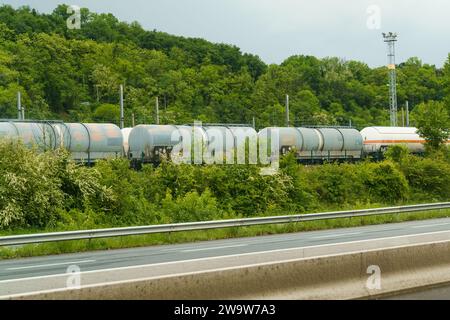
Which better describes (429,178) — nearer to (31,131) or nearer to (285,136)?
(285,136)

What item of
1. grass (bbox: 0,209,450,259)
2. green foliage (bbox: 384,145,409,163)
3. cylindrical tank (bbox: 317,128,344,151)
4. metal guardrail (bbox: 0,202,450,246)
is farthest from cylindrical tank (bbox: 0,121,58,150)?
green foliage (bbox: 384,145,409,163)

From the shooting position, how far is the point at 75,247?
20797 millimetres

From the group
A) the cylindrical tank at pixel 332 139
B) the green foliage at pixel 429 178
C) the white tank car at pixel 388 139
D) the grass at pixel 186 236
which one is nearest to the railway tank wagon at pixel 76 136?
the grass at pixel 186 236

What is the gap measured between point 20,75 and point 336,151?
4435cm

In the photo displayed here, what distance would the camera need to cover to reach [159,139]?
1697 inches

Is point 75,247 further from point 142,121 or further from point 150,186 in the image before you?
point 142,121

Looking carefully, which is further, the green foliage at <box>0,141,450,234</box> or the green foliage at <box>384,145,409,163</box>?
the green foliage at <box>384,145,409,163</box>

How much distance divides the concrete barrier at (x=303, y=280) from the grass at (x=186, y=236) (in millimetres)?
12296

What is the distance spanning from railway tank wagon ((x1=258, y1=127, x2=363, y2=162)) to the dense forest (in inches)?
781

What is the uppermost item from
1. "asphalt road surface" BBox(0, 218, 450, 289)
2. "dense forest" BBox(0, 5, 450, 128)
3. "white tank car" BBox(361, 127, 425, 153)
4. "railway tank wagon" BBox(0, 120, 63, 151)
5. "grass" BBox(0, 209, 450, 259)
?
"dense forest" BBox(0, 5, 450, 128)

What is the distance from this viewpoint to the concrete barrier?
24.7ft

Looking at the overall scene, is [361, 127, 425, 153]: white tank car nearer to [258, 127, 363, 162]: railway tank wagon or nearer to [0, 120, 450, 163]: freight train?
[0, 120, 450, 163]: freight train

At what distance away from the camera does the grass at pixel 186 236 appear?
20.2m

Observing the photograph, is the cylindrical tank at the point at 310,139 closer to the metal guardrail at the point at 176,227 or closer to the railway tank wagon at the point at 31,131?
the metal guardrail at the point at 176,227
